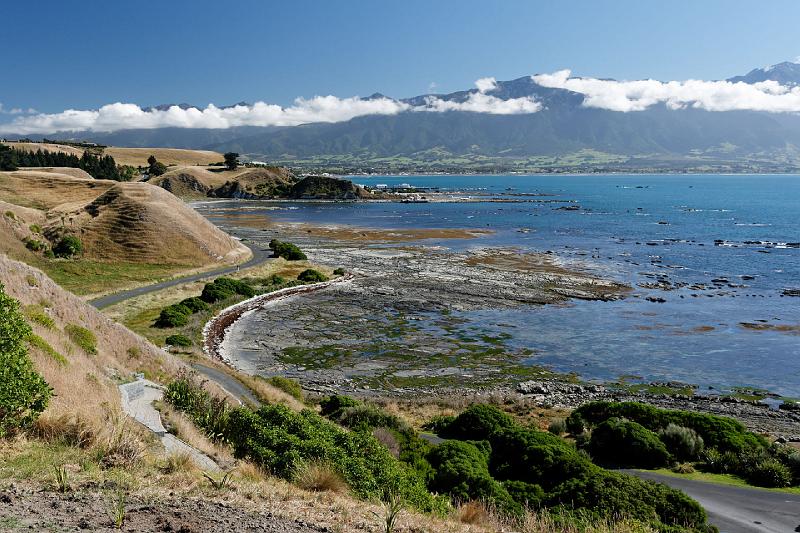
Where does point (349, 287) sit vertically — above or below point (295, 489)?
below

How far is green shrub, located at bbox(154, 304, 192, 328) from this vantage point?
149 feet

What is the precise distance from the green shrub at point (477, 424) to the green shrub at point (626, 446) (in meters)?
3.58

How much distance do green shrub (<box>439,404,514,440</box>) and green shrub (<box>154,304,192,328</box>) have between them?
28.4 metres

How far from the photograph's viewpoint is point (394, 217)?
491 ft

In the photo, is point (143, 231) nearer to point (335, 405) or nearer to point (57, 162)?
point (335, 405)

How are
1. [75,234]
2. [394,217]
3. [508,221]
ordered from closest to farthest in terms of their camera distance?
[75,234] < [508,221] < [394,217]

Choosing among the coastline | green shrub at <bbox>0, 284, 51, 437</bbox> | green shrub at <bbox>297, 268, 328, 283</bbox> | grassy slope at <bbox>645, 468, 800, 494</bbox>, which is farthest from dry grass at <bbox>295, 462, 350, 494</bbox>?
green shrub at <bbox>297, 268, 328, 283</bbox>

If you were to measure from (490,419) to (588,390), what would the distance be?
1272cm

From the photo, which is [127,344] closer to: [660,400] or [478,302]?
[660,400]

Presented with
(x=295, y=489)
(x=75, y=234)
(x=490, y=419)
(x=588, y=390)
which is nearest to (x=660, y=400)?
(x=588, y=390)

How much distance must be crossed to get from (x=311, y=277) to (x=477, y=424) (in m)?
44.1

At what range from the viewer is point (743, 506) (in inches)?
715

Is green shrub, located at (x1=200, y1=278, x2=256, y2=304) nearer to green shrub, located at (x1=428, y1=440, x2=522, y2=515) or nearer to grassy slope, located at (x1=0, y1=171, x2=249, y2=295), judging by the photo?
grassy slope, located at (x1=0, y1=171, x2=249, y2=295)

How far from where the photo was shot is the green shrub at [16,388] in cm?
1128
